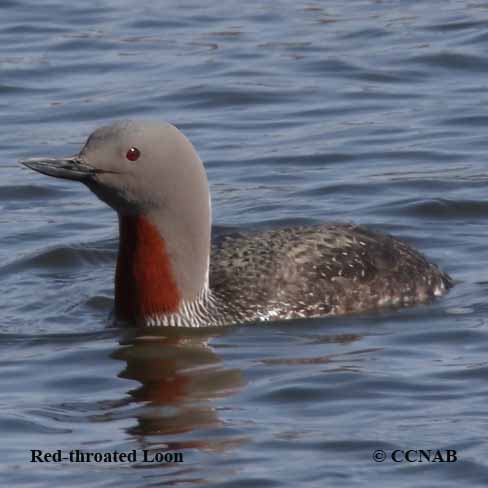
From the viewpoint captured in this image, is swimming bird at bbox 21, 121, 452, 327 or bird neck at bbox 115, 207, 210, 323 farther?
bird neck at bbox 115, 207, 210, 323

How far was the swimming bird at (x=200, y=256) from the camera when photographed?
371 inches

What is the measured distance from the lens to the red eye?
9.39 meters

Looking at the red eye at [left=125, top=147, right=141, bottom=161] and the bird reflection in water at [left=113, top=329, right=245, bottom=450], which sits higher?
the red eye at [left=125, top=147, right=141, bottom=161]

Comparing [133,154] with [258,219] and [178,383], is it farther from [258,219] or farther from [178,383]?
[258,219]

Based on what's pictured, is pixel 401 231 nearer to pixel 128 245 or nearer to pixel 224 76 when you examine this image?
pixel 128 245

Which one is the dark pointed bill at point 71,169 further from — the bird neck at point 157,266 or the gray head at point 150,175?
the bird neck at point 157,266

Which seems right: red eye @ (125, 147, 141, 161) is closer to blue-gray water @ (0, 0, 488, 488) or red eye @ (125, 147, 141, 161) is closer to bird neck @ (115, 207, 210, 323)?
bird neck @ (115, 207, 210, 323)

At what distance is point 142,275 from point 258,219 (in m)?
2.60

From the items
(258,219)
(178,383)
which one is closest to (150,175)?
(178,383)

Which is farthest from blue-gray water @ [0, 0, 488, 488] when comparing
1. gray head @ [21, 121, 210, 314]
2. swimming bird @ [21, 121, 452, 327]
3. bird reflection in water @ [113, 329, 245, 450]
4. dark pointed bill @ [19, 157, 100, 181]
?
dark pointed bill @ [19, 157, 100, 181]

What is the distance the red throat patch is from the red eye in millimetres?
376

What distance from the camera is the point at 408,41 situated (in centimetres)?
1714

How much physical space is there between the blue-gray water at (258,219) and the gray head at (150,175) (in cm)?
57

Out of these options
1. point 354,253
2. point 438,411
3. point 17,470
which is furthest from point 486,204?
point 17,470
